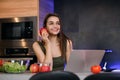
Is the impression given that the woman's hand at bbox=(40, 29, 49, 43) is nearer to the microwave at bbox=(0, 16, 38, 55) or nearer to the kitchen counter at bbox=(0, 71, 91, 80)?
the kitchen counter at bbox=(0, 71, 91, 80)

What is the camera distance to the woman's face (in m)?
2.49

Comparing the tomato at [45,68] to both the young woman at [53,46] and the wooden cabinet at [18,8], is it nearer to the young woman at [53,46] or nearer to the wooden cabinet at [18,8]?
Answer: the young woman at [53,46]

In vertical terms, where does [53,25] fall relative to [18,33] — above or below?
above

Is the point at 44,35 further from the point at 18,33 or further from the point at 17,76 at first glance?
the point at 18,33

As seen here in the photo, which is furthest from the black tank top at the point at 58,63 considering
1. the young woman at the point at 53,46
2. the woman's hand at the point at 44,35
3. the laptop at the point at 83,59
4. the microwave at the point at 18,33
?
the microwave at the point at 18,33

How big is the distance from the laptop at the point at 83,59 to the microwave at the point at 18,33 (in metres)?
2.15

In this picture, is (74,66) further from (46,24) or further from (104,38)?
(104,38)

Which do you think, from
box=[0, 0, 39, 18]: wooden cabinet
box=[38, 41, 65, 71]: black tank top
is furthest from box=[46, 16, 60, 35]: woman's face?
box=[0, 0, 39, 18]: wooden cabinet

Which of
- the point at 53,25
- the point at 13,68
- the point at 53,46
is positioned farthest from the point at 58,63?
the point at 13,68


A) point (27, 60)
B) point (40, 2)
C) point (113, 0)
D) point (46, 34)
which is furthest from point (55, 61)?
point (113, 0)

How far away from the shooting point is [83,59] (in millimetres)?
2084

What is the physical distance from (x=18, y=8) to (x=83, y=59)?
2492mm

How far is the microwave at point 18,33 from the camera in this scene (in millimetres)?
4226

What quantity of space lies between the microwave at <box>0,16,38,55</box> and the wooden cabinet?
7 centimetres
